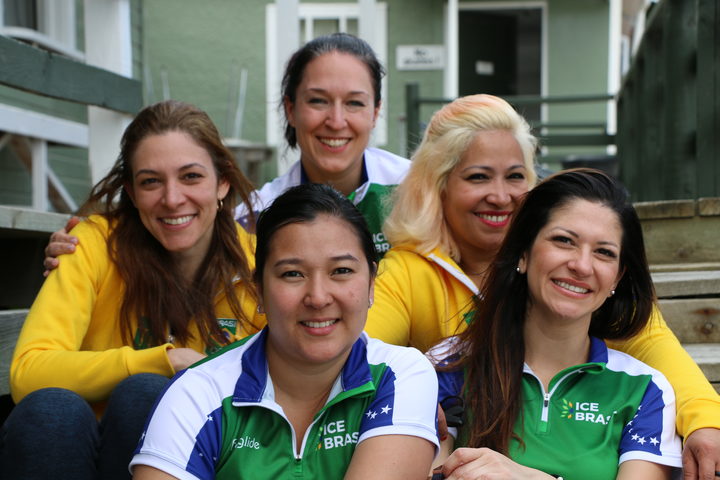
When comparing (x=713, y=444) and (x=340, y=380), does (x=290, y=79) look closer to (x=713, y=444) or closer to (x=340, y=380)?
(x=340, y=380)

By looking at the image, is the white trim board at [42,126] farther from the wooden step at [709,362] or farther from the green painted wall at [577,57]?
the green painted wall at [577,57]

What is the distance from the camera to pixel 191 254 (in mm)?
2674

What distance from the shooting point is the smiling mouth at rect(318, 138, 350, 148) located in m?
3.18

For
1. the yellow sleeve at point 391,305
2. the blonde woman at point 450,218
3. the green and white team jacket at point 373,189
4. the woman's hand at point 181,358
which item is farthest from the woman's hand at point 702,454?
the green and white team jacket at point 373,189

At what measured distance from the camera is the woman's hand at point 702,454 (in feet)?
6.11

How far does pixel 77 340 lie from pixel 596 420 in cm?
139

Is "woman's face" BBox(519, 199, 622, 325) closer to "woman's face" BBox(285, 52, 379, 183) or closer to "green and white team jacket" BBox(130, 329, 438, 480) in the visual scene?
"green and white team jacket" BBox(130, 329, 438, 480)

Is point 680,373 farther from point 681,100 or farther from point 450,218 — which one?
point 681,100

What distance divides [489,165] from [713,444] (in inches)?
44.2

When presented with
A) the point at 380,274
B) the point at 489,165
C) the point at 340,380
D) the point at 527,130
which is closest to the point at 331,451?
the point at 340,380

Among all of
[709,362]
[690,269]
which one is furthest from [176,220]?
[690,269]

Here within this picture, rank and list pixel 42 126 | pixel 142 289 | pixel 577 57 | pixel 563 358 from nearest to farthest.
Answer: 1. pixel 563 358
2. pixel 142 289
3. pixel 42 126
4. pixel 577 57

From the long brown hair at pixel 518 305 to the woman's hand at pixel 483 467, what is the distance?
16cm

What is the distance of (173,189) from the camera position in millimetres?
2545
